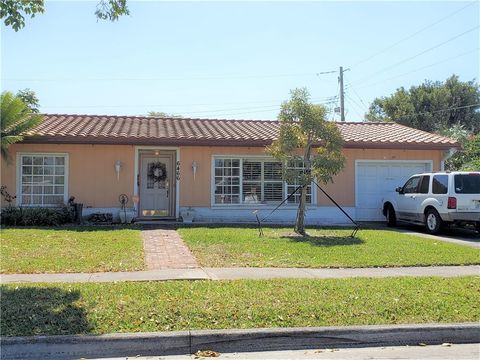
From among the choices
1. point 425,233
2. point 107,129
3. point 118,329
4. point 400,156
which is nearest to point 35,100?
point 107,129

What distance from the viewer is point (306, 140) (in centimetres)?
1407

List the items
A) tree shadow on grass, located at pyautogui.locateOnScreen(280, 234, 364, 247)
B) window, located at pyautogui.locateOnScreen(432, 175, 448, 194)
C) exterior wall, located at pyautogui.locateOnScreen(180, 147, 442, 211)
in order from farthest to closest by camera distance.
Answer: exterior wall, located at pyautogui.locateOnScreen(180, 147, 442, 211)
window, located at pyautogui.locateOnScreen(432, 175, 448, 194)
tree shadow on grass, located at pyautogui.locateOnScreen(280, 234, 364, 247)

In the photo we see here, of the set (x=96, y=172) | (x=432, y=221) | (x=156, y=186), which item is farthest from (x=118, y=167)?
(x=432, y=221)

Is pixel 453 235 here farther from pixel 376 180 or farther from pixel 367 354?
pixel 367 354

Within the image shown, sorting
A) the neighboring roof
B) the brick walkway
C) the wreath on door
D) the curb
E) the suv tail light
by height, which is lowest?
the curb

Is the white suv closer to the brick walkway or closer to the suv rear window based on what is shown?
the suv rear window

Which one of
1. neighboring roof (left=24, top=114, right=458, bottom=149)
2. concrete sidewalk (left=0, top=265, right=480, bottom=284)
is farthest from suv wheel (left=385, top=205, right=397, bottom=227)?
concrete sidewalk (left=0, top=265, right=480, bottom=284)

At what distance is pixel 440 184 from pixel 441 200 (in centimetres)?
48

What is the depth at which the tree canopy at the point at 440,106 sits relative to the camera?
41062 mm

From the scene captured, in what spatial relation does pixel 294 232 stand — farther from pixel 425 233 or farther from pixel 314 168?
pixel 425 233

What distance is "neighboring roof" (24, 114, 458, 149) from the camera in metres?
16.0

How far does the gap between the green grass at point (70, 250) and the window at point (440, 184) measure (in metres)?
8.30

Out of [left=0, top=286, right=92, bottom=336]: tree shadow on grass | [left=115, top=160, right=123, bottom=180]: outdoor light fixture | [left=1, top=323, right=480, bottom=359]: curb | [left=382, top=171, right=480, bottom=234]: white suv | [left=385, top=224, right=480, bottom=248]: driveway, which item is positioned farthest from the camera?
[left=115, top=160, right=123, bottom=180]: outdoor light fixture

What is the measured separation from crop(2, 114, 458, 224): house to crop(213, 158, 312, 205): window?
33 millimetres
